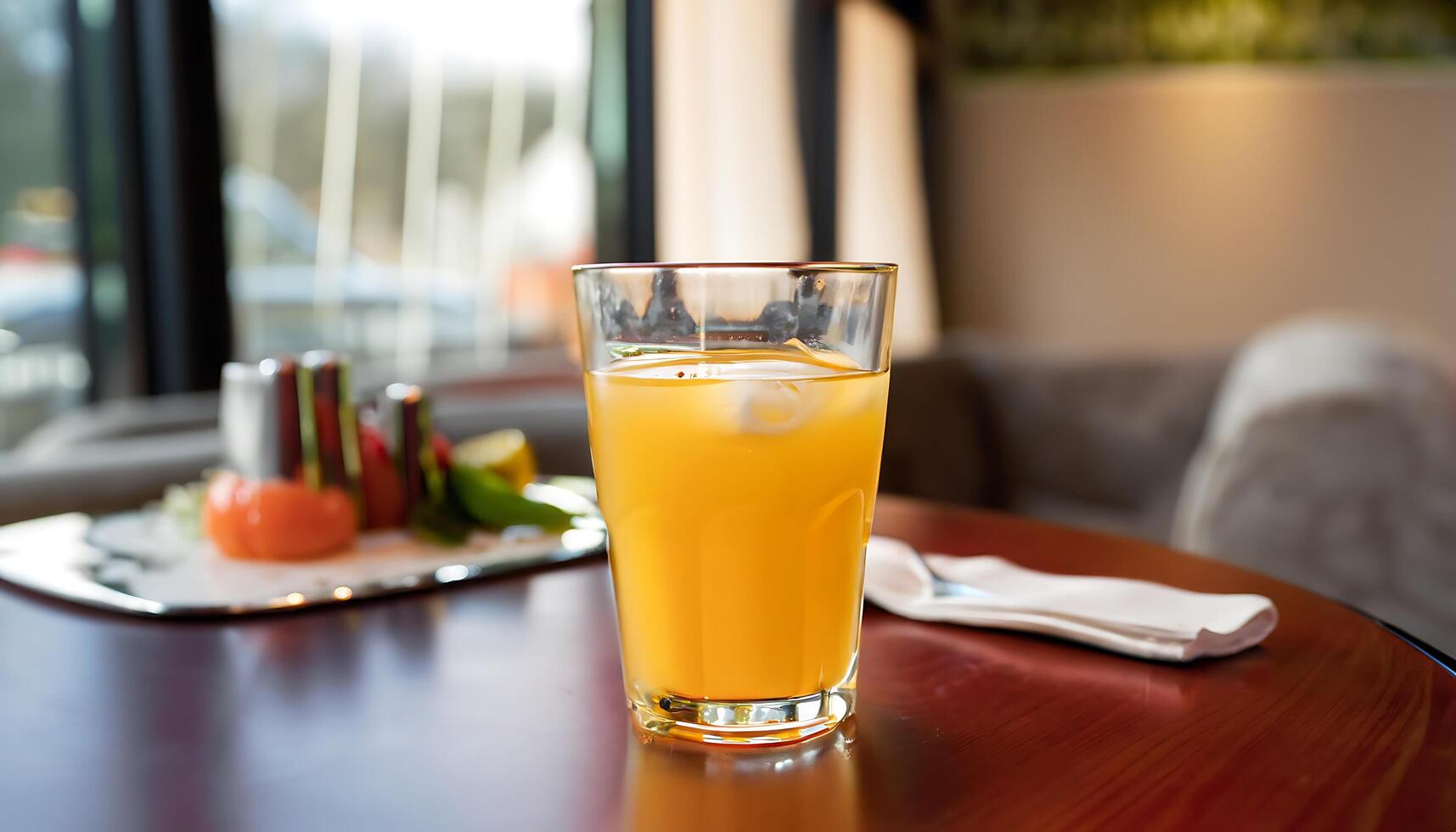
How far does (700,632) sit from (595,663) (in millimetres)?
119

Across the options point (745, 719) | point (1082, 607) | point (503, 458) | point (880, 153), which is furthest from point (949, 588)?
point (880, 153)

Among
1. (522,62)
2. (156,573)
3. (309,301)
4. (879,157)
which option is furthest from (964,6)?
(156,573)

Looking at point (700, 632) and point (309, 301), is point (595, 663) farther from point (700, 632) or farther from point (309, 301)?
point (309, 301)

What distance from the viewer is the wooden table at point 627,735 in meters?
0.42

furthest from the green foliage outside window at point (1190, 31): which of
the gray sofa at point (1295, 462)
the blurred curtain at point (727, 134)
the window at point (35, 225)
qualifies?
the window at point (35, 225)

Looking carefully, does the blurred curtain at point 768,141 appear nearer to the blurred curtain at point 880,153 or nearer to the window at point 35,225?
the blurred curtain at point 880,153

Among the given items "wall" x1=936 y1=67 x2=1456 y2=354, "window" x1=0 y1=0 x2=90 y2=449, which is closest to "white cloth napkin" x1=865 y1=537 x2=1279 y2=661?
"window" x1=0 y1=0 x2=90 y2=449

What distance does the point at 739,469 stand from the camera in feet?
1.61

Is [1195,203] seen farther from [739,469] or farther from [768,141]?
[739,469]

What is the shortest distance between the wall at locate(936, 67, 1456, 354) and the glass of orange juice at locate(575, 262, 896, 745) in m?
5.55

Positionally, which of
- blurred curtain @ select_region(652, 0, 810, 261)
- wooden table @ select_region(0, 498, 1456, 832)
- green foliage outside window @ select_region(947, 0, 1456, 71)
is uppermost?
green foliage outside window @ select_region(947, 0, 1456, 71)

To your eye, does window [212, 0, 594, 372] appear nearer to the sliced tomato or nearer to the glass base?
the sliced tomato

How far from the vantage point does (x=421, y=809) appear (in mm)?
425

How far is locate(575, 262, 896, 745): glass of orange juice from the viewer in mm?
482
